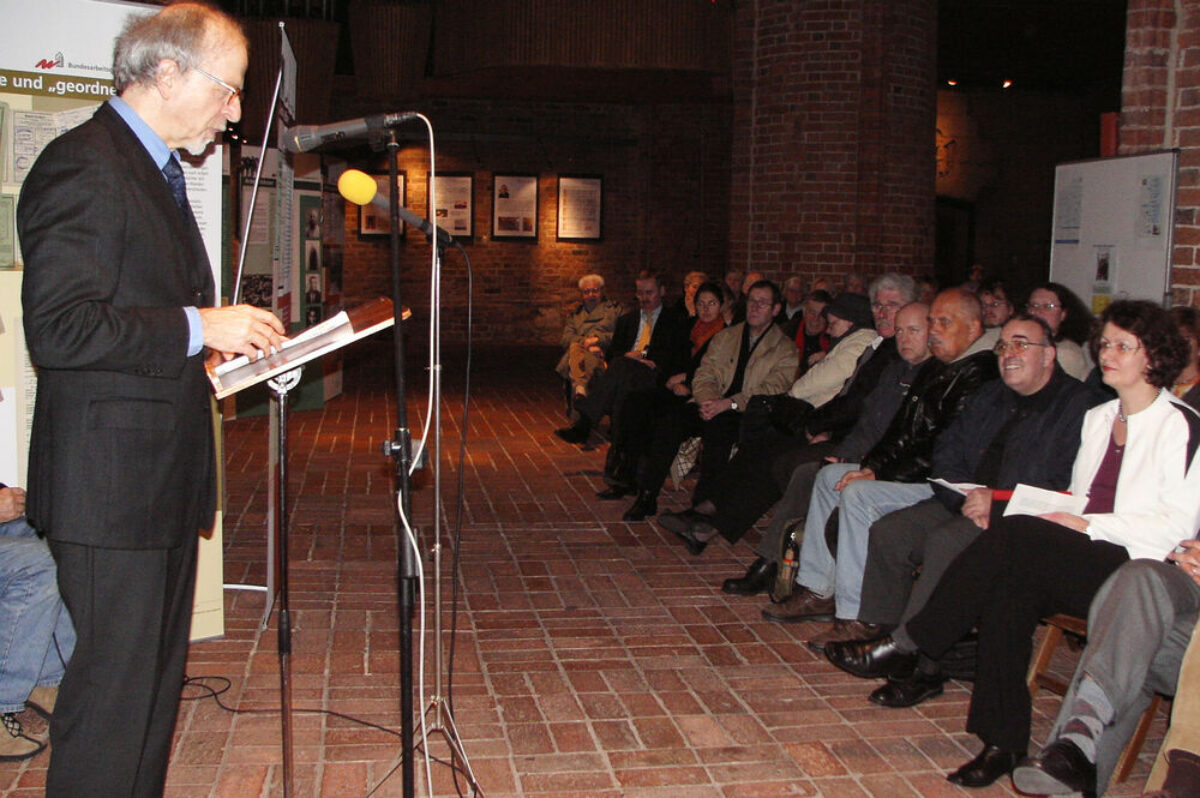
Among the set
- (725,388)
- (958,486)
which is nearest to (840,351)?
(725,388)

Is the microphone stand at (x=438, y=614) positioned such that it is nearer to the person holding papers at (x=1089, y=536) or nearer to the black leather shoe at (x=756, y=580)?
the person holding papers at (x=1089, y=536)

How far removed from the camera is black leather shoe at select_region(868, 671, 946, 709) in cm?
381

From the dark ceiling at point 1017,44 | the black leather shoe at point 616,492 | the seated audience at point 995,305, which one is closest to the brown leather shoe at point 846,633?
the seated audience at point 995,305

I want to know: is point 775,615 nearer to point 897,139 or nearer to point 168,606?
point 168,606

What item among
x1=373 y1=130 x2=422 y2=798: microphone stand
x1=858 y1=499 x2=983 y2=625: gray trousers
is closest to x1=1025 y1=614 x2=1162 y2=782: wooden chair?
x1=858 y1=499 x2=983 y2=625: gray trousers

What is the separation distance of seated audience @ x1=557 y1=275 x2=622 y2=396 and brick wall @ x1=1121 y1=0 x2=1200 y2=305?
14.7 ft

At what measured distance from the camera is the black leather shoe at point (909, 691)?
12.5ft

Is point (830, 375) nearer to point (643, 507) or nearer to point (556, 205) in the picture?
point (643, 507)

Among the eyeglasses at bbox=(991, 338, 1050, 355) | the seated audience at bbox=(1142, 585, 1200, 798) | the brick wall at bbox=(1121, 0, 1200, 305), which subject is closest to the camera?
the seated audience at bbox=(1142, 585, 1200, 798)

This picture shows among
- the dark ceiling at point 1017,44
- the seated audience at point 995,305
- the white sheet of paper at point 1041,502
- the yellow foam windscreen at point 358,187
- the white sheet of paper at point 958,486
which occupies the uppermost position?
the dark ceiling at point 1017,44

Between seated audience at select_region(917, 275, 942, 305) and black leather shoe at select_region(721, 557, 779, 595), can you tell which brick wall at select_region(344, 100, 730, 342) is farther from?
black leather shoe at select_region(721, 557, 779, 595)

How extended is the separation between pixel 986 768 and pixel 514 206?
47.8ft

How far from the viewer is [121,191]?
2168 millimetres

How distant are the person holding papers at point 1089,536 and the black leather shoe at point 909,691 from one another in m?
0.24
